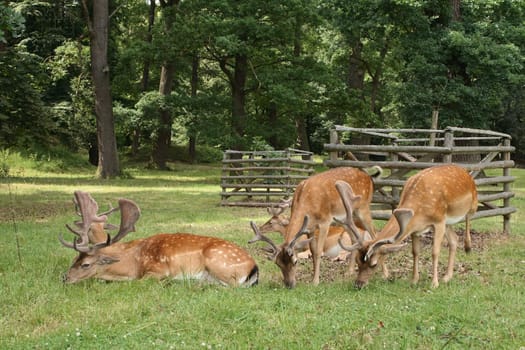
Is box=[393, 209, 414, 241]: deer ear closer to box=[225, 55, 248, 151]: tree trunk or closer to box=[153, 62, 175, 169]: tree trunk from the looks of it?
box=[225, 55, 248, 151]: tree trunk

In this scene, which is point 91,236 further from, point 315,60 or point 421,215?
point 315,60

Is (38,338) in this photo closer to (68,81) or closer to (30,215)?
(30,215)

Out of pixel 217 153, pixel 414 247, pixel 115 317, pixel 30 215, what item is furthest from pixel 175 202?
pixel 217 153

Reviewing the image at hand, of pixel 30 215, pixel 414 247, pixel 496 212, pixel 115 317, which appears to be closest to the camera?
pixel 115 317

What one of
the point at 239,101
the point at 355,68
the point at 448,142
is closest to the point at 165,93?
the point at 239,101

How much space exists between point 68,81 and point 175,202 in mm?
16042

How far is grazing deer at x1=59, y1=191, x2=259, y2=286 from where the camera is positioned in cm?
603

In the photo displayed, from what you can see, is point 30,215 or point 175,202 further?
point 175,202

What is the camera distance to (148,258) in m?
6.32

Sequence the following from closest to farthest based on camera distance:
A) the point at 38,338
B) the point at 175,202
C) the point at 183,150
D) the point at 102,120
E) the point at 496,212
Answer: the point at 38,338, the point at 496,212, the point at 175,202, the point at 102,120, the point at 183,150

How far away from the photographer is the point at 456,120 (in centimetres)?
2081

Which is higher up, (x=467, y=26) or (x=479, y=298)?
(x=467, y=26)

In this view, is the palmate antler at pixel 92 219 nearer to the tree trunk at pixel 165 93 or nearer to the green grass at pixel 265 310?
the green grass at pixel 265 310

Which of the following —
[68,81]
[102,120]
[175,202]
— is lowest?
[175,202]
